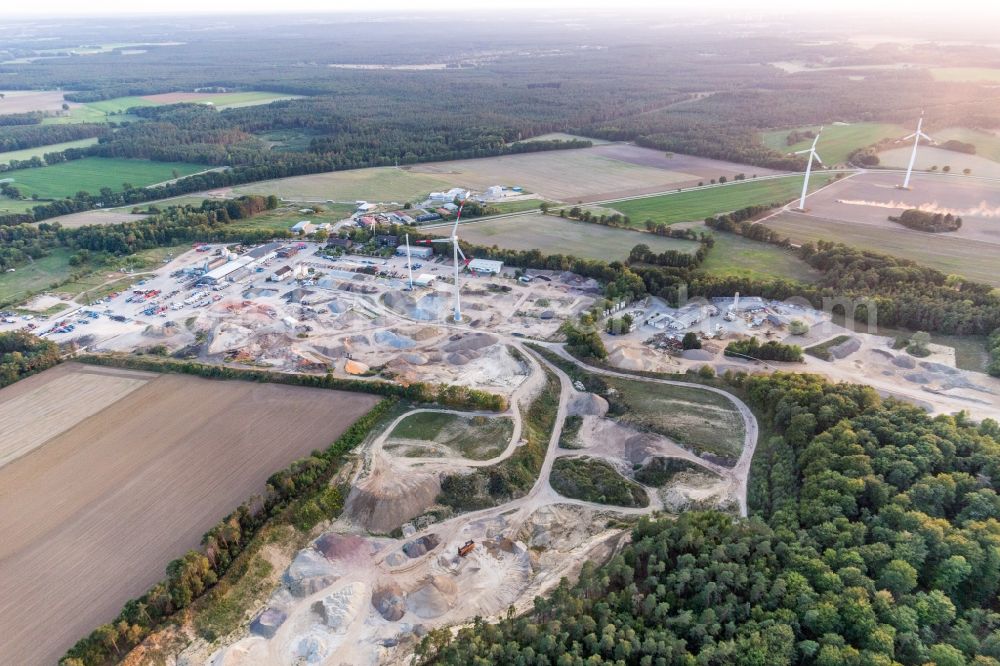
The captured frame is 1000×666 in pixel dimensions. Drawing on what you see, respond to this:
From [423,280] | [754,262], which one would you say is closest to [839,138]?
[754,262]

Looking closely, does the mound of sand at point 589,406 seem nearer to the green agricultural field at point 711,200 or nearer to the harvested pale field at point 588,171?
the green agricultural field at point 711,200

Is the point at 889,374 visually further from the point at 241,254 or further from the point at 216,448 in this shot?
the point at 241,254

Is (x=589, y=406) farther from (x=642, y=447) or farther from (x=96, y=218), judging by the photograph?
(x=96, y=218)

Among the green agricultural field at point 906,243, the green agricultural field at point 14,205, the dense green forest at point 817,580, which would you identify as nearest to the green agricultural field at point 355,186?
the green agricultural field at point 14,205

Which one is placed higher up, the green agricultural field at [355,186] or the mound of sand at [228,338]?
the green agricultural field at [355,186]

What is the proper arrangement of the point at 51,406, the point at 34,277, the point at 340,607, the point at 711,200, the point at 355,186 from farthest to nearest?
1. the point at 355,186
2. the point at 711,200
3. the point at 34,277
4. the point at 51,406
5. the point at 340,607

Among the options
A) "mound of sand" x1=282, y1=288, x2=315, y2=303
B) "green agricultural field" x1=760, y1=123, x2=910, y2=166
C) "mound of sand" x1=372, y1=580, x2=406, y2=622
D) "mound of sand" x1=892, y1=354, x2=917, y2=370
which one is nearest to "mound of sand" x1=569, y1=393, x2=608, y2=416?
"mound of sand" x1=372, y1=580, x2=406, y2=622

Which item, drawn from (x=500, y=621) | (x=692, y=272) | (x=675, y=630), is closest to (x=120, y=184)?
(x=692, y=272)
